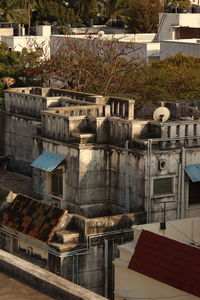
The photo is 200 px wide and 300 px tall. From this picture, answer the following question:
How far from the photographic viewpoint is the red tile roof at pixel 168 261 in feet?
75.1

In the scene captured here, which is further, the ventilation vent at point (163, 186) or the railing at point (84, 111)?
the railing at point (84, 111)

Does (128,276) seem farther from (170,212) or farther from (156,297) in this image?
(170,212)

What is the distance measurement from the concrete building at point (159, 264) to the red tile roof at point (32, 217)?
2.56 m

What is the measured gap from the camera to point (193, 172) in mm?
27266

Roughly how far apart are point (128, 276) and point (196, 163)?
460cm

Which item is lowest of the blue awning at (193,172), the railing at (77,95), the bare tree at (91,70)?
the blue awning at (193,172)

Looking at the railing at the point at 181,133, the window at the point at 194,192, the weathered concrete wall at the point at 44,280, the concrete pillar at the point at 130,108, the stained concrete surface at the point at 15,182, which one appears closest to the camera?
the weathered concrete wall at the point at 44,280

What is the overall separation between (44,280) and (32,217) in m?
14.0

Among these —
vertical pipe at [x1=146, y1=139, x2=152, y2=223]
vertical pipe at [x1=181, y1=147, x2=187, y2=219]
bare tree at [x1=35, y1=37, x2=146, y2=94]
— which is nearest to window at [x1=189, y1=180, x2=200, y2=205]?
vertical pipe at [x1=181, y1=147, x2=187, y2=219]

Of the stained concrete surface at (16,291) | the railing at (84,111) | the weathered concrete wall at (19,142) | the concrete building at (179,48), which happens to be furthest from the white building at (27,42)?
the stained concrete surface at (16,291)

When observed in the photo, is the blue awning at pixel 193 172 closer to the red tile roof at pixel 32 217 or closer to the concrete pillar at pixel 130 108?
the red tile roof at pixel 32 217

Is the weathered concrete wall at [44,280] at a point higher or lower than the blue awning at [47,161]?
higher

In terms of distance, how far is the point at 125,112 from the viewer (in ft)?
103

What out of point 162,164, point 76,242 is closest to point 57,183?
point 76,242
